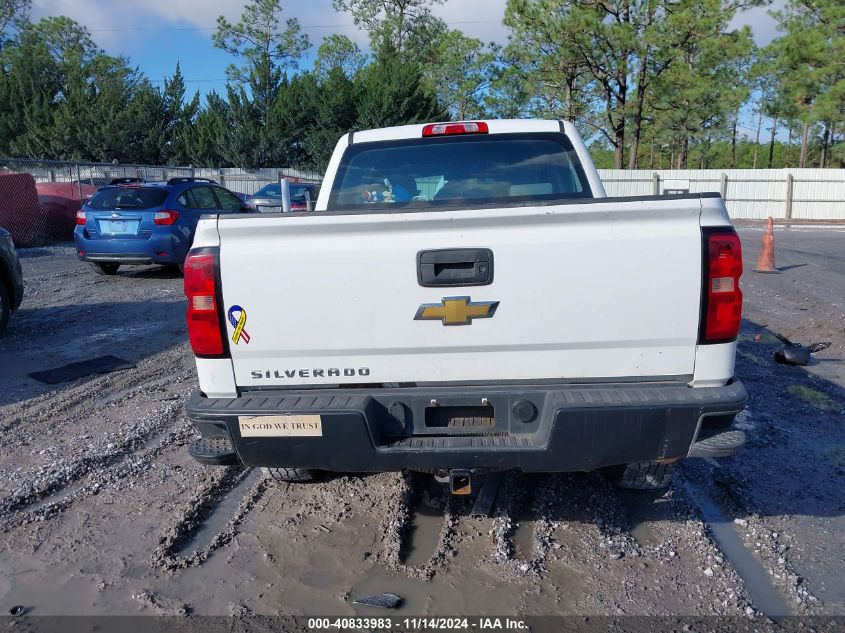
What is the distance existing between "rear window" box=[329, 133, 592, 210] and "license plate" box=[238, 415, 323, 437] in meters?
1.89

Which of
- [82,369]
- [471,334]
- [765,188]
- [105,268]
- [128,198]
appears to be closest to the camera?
[471,334]

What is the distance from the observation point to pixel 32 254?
1508cm

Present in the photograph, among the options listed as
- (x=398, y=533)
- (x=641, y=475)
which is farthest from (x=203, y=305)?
(x=641, y=475)

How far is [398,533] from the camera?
3.59 metres

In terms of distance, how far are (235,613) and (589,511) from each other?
1.92 metres

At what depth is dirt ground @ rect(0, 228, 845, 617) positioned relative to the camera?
122 inches

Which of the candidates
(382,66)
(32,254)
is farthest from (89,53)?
(32,254)

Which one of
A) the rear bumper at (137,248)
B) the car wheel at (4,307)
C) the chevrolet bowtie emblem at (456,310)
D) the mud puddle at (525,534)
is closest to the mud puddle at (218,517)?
the mud puddle at (525,534)

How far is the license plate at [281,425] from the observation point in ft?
9.84

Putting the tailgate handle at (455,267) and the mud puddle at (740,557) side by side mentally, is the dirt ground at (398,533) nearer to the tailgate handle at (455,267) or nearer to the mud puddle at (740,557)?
the mud puddle at (740,557)

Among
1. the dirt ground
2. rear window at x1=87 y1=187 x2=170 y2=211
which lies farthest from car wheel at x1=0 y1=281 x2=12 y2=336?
rear window at x1=87 y1=187 x2=170 y2=211

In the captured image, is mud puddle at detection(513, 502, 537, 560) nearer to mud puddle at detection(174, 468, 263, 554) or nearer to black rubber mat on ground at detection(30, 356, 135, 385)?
mud puddle at detection(174, 468, 263, 554)

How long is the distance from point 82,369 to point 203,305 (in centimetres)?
436

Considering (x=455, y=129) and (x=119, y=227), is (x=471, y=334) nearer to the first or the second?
(x=455, y=129)
